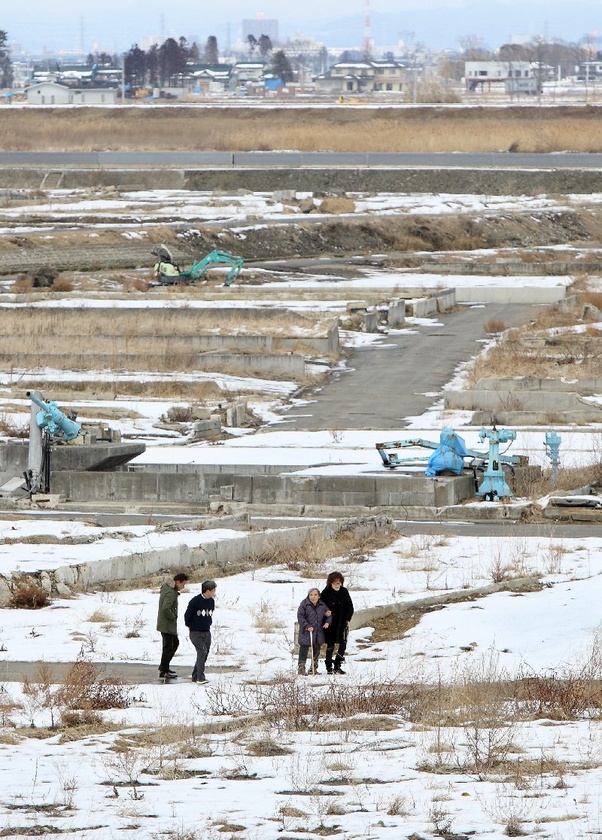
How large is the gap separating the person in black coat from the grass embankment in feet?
301

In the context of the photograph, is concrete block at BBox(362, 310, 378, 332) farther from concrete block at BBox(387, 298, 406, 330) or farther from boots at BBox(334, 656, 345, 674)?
boots at BBox(334, 656, 345, 674)

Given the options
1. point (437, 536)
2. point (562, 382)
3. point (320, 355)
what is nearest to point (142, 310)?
point (320, 355)

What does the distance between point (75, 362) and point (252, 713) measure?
30954 millimetres

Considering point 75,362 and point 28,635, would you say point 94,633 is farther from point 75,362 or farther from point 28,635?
point 75,362

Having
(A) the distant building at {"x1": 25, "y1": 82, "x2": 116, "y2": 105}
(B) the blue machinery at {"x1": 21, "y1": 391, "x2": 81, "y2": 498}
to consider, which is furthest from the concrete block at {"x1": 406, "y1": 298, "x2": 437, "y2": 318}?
(A) the distant building at {"x1": 25, "y1": 82, "x2": 116, "y2": 105}

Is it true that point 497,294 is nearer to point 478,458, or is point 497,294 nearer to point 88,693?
point 478,458

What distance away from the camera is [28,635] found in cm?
1636

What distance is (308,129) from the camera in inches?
4437

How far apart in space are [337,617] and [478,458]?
14.0 metres

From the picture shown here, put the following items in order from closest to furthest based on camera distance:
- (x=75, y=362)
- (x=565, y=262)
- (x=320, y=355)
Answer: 1. (x=75, y=362)
2. (x=320, y=355)
3. (x=565, y=262)

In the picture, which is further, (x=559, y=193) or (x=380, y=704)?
(x=559, y=193)

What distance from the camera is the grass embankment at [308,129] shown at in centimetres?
10594


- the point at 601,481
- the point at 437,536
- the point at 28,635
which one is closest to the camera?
the point at 28,635

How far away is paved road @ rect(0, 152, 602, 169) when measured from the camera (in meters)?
96.1
